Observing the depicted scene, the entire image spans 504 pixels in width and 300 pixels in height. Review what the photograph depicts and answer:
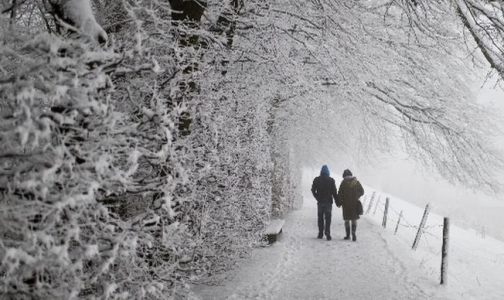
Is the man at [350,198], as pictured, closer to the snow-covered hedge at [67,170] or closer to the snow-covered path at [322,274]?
the snow-covered path at [322,274]

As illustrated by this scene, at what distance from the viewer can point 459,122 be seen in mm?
9680

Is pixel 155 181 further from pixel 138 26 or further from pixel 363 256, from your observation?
pixel 363 256

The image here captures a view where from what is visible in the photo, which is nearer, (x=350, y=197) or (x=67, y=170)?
(x=67, y=170)

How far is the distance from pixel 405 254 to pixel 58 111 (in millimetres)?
7976

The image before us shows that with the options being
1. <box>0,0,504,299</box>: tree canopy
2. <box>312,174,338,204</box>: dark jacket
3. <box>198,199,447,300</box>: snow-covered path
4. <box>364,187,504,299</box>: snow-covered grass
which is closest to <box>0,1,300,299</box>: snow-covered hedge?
<box>0,0,504,299</box>: tree canopy

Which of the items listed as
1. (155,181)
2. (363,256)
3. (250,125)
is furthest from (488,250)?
(155,181)

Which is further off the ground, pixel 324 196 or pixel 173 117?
pixel 173 117

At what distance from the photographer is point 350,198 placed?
10062 millimetres

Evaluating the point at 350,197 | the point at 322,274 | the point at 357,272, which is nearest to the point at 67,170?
the point at 322,274

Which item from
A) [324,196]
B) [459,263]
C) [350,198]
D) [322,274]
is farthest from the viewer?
[324,196]

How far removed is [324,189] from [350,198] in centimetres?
81

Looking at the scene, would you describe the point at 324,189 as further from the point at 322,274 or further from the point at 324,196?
the point at 322,274

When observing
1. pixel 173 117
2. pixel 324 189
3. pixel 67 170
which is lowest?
pixel 324 189

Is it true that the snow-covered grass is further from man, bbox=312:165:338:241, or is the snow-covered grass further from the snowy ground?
man, bbox=312:165:338:241
